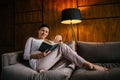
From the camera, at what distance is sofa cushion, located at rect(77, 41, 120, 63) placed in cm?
274

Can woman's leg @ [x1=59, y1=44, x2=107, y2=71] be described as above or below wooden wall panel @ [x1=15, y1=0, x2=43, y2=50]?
below

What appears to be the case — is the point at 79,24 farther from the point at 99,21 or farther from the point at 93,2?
the point at 93,2

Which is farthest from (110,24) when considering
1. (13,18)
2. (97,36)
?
(13,18)

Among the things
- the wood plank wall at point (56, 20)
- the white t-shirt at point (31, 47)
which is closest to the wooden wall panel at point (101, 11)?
the wood plank wall at point (56, 20)

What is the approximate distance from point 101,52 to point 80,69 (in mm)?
607

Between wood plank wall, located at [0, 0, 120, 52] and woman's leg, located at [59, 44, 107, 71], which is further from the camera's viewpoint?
wood plank wall, located at [0, 0, 120, 52]

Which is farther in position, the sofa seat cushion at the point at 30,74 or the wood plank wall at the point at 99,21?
the wood plank wall at the point at 99,21

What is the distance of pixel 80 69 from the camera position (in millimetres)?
2363

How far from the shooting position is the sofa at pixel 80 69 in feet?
6.82

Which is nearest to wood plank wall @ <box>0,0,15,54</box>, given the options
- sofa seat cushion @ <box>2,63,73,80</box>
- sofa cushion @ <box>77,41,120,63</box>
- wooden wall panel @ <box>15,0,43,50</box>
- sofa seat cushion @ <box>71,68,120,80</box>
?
wooden wall panel @ <box>15,0,43,50</box>

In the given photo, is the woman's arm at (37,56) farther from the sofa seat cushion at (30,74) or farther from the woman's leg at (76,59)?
the woman's leg at (76,59)

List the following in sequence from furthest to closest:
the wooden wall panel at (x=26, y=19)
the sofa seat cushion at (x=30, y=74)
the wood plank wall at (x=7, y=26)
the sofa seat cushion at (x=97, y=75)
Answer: the wood plank wall at (x=7, y=26) → the wooden wall panel at (x=26, y=19) → the sofa seat cushion at (x=30, y=74) → the sofa seat cushion at (x=97, y=75)

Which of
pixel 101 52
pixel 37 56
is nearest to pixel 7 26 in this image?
pixel 37 56

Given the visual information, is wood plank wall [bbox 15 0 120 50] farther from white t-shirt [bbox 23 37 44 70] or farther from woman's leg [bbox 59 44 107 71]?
woman's leg [bbox 59 44 107 71]
